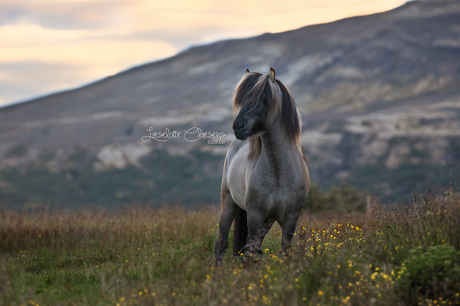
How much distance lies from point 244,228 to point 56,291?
293cm

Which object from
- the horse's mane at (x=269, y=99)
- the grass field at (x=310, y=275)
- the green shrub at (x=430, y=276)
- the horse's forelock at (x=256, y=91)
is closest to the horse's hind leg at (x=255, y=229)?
the grass field at (x=310, y=275)

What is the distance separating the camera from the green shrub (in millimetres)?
4211

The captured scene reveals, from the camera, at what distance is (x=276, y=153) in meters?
6.02

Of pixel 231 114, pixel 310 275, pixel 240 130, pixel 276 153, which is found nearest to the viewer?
pixel 310 275

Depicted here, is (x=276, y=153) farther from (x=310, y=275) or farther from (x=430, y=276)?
(x=430, y=276)

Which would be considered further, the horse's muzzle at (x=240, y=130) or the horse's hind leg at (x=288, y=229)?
the horse's hind leg at (x=288, y=229)

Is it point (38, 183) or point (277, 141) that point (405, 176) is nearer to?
point (38, 183)

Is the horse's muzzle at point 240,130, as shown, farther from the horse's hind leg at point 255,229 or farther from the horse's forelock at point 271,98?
the horse's hind leg at point 255,229

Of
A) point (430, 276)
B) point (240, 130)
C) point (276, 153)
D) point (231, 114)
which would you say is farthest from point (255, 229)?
point (231, 114)

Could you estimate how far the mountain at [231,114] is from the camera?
92.9 m

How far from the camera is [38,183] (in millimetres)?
94750

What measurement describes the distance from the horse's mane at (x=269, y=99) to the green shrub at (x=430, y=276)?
7.78 feet

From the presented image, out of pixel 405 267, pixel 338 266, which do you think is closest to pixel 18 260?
pixel 338 266

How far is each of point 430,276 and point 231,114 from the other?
7145 centimetres
